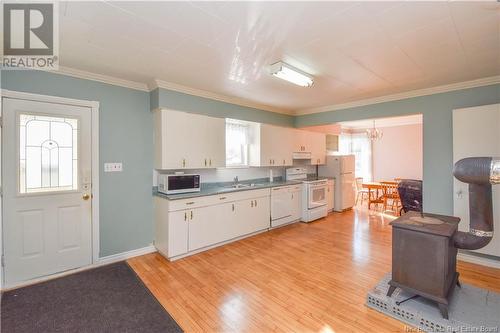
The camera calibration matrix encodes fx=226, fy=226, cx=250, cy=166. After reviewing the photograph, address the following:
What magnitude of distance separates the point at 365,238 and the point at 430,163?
65.0 inches

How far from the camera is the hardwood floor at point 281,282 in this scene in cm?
200

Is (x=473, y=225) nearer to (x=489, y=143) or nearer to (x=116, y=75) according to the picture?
(x=489, y=143)

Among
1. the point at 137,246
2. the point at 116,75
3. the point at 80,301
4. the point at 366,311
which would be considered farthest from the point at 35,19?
the point at 366,311

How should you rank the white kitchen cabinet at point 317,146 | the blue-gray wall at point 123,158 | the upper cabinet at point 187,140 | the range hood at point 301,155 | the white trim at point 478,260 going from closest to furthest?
the white trim at point 478,260 → the blue-gray wall at point 123,158 → the upper cabinet at point 187,140 → the range hood at point 301,155 → the white kitchen cabinet at point 317,146

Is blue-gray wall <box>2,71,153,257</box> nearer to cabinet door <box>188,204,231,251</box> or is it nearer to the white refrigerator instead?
cabinet door <box>188,204,231,251</box>

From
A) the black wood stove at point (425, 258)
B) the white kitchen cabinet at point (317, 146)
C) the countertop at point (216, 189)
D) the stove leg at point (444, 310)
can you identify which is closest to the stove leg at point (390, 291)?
the black wood stove at point (425, 258)

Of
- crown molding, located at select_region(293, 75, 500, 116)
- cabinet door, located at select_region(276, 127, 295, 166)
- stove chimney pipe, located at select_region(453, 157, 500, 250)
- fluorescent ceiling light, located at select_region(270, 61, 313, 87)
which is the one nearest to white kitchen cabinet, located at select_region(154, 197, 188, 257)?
fluorescent ceiling light, located at select_region(270, 61, 313, 87)

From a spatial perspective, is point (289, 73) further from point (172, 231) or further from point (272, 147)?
point (172, 231)

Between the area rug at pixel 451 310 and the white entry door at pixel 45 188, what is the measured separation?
141 inches

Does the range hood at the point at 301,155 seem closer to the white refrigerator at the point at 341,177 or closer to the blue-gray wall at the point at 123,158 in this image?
the white refrigerator at the point at 341,177

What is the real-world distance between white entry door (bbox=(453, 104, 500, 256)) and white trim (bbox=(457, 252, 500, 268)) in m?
0.16

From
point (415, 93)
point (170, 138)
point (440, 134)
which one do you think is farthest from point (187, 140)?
point (440, 134)

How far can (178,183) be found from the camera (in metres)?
3.46

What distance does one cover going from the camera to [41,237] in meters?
2.76
